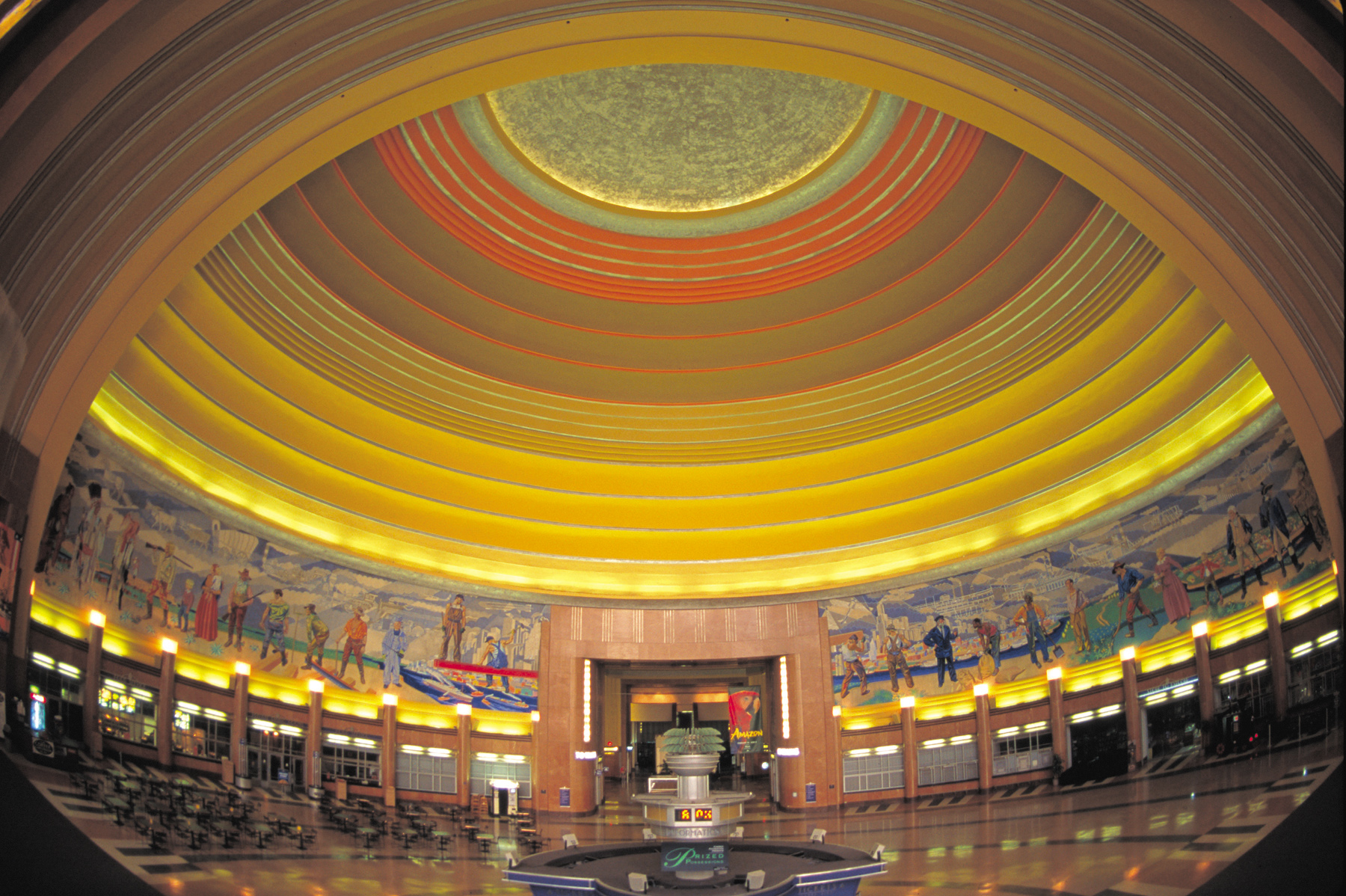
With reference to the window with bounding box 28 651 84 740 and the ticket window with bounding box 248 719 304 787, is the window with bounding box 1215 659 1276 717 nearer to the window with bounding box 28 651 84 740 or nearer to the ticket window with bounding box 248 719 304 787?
the window with bounding box 28 651 84 740

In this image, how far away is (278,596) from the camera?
16797 millimetres

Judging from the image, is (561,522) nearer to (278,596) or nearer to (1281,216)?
(278,596)

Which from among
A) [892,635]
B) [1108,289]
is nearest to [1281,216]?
[1108,289]

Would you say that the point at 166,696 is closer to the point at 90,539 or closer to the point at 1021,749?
the point at 90,539

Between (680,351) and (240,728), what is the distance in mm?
11061

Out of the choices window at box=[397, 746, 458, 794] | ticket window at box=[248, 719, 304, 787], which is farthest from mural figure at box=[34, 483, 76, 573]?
window at box=[397, 746, 458, 794]

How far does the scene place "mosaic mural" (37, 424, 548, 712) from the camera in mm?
12227

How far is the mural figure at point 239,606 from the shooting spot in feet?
51.7

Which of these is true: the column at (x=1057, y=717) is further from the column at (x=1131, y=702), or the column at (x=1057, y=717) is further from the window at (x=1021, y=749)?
the column at (x=1131, y=702)

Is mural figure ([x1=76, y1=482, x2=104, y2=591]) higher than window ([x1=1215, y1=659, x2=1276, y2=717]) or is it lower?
higher

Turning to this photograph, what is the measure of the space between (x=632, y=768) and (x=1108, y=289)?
2432 cm

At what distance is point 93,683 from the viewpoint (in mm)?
11648

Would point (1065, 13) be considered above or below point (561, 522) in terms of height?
above

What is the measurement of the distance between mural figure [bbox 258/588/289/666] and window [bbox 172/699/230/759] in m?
1.66
